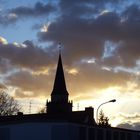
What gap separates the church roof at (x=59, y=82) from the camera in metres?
119

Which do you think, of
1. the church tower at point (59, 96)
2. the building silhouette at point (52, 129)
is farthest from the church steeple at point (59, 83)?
the building silhouette at point (52, 129)

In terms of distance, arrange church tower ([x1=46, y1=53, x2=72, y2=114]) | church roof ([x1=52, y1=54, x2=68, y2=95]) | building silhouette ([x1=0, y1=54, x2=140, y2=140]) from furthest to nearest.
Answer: church tower ([x1=46, y1=53, x2=72, y2=114]) → church roof ([x1=52, y1=54, x2=68, y2=95]) → building silhouette ([x1=0, y1=54, x2=140, y2=140])

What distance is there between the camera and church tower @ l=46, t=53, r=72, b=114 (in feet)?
391

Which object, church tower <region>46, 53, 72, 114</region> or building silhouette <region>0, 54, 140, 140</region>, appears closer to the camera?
building silhouette <region>0, 54, 140, 140</region>

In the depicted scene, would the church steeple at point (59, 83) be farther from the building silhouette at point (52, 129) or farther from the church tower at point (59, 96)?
the building silhouette at point (52, 129)

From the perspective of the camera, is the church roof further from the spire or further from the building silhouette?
the building silhouette

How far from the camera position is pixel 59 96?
401 ft

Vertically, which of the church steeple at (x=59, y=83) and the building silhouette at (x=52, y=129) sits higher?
the church steeple at (x=59, y=83)

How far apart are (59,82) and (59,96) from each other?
362 cm

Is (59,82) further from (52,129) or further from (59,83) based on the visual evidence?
(52,129)

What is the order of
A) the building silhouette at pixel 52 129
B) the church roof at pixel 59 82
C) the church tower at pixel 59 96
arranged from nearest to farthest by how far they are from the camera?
the building silhouette at pixel 52 129
the church roof at pixel 59 82
the church tower at pixel 59 96

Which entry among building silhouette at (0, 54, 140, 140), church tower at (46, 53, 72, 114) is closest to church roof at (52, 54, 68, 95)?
church tower at (46, 53, 72, 114)

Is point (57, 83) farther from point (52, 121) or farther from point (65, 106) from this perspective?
point (52, 121)

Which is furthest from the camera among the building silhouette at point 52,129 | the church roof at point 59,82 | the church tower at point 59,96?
the church tower at point 59,96
